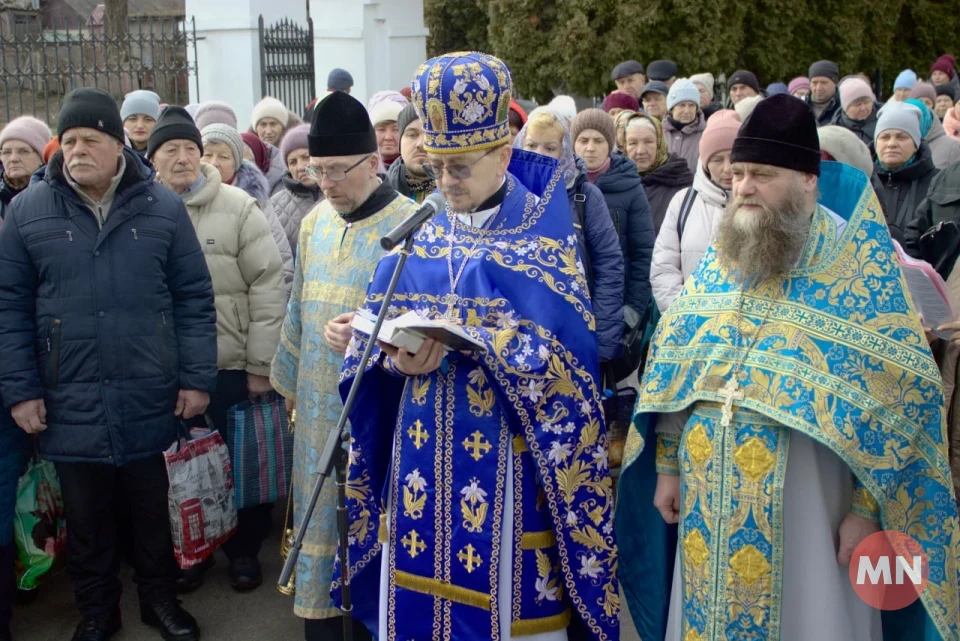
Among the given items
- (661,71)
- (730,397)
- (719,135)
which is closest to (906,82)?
(661,71)

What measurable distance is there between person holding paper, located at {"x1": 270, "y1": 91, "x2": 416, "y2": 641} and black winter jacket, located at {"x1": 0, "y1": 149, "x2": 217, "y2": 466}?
1.98ft

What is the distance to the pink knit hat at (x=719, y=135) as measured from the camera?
4531 mm

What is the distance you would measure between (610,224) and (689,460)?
2.11m

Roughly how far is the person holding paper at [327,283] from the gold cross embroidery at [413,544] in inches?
38.5

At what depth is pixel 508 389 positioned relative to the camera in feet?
9.86

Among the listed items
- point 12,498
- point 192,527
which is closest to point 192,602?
point 192,527

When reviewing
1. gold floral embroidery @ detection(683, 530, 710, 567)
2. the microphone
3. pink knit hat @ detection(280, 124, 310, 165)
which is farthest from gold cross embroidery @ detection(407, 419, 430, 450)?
pink knit hat @ detection(280, 124, 310, 165)

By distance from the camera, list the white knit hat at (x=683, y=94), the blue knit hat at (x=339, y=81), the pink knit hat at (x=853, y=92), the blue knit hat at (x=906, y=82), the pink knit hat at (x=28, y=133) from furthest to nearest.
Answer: the blue knit hat at (x=906, y=82) < the blue knit hat at (x=339, y=81) < the pink knit hat at (x=853, y=92) < the white knit hat at (x=683, y=94) < the pink knit hat at (x=28, y=133)

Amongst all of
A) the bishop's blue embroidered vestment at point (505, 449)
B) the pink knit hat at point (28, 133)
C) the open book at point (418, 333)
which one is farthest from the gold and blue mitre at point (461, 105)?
the pink knit hat at point (28, 133)

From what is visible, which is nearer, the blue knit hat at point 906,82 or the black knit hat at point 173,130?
the black knit hat at point 173,130

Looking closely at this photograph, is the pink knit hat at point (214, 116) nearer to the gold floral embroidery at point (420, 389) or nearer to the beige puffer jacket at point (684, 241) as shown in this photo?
the beige puffer jacket at point (684, 241)

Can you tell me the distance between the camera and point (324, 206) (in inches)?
169

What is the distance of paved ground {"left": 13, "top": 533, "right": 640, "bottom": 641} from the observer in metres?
4.63

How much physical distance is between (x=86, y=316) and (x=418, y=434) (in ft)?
5.83
